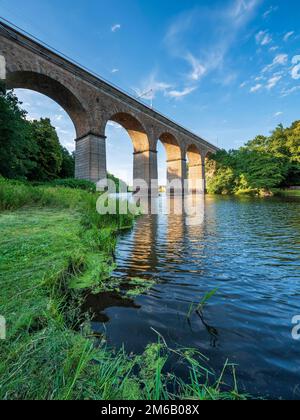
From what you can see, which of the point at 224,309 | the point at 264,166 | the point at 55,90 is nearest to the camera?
the point at 224,309

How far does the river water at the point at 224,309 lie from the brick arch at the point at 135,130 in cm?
1747

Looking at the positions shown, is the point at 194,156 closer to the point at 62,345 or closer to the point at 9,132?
the point at 9,132

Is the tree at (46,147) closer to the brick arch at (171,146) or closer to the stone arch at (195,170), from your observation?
the brick arch at (171,146)

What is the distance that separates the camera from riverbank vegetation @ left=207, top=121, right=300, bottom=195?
23.3 metres

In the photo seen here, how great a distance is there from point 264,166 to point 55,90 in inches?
832

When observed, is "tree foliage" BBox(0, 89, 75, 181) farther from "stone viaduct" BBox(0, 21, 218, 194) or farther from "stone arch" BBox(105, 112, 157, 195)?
"stone arch" BBox(105, 112, 157, 195)

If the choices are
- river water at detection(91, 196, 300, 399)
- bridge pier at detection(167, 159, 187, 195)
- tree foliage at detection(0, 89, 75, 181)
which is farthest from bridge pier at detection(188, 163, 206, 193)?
river water at detection(91, 196, 300, 399)

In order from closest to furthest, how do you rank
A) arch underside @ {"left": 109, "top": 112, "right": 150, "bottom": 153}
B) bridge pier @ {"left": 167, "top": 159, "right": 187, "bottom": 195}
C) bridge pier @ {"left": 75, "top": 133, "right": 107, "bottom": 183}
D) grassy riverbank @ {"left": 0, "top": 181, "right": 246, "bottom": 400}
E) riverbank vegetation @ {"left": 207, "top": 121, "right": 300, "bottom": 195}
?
grassy riverbank @ {"left": 0, "top": 181, "right": 246, "bottom": 400} < bridge pier @ {"left": 75, "top": 133, "right": 107, "bottom": 183} < arch underside @ {"left": 109, "top": 112, "right": 150, "bottom": 153} < riverbank vegetation @ {"left": 207, "top": 121, "right": 300, "bottom": 195} < bridge pier @ {"left": 167, "top": 159, "right": 187, "bottom": 195}

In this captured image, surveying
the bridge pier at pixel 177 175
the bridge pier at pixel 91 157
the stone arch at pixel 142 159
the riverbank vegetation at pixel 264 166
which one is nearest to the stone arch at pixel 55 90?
the bridge pier at pixel 91 157

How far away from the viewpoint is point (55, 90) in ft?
44.8

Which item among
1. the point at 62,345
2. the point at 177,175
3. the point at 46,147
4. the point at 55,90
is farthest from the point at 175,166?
the point at 62,345
